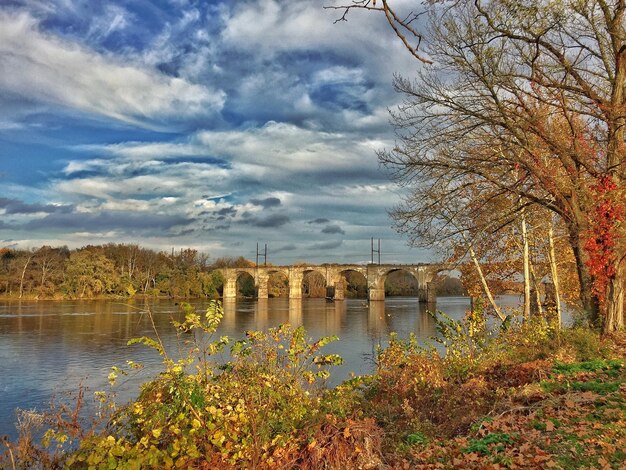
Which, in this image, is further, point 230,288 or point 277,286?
point 277,286

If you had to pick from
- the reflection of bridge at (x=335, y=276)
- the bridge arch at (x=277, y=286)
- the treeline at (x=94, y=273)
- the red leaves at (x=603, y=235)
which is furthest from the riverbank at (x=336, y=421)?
the bridge arch at (x=277, y=286)

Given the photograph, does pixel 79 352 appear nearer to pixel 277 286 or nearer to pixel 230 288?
pixel 230 288

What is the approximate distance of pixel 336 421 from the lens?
6.71 meters

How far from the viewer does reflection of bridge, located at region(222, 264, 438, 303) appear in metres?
83.9

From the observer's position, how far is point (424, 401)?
29.8 ft

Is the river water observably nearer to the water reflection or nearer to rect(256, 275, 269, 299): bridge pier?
the water reflection

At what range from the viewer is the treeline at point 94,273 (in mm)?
77125

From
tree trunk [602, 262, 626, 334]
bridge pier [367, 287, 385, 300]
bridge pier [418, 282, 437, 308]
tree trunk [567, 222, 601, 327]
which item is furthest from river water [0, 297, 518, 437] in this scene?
bridge pier [367, 287, 385, 300]

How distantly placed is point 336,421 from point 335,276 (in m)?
89.2

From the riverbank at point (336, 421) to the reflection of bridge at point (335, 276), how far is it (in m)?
74.9

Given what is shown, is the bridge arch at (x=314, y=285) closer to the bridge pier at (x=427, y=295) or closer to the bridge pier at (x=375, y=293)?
the bridge pier at (x=375, y=293)

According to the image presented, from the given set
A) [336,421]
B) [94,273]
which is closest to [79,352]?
[336,421]

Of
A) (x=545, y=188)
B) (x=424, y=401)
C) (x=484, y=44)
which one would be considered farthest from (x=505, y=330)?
(x=484, y=44)

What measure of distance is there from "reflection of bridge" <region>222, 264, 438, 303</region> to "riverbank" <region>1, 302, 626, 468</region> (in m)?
74.9
